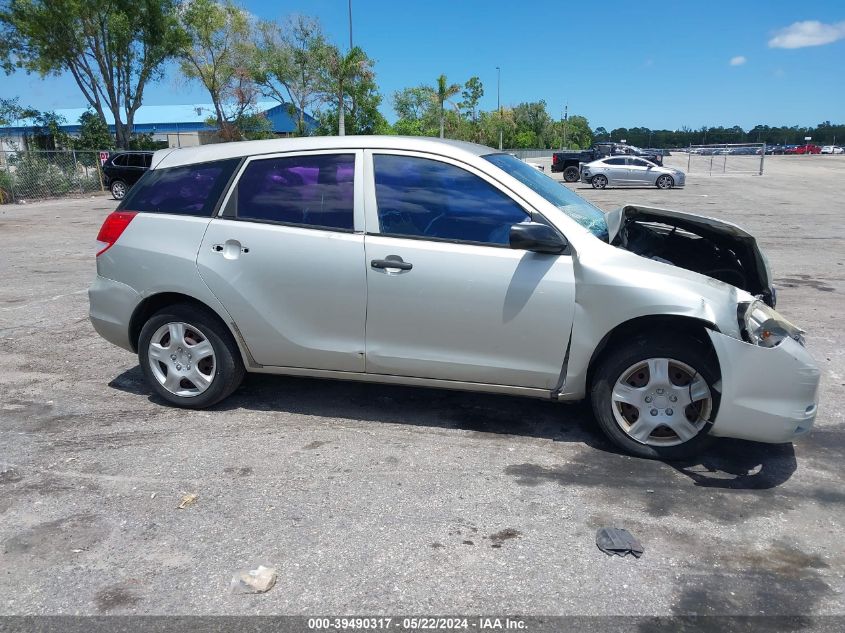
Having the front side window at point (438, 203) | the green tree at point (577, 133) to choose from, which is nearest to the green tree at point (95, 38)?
the front side window at point (438, 203)

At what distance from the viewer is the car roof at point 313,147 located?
4293mm

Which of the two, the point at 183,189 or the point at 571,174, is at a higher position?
the point at 571,174

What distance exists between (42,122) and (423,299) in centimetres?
3957

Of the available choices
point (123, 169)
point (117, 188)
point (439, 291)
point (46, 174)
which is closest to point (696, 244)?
point (439, 291)

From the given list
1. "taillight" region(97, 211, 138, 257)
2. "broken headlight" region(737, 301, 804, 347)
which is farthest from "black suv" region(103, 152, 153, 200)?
"broken headlight" region(737, 301, 804, 347)

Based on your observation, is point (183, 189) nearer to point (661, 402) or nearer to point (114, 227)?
point (114, 227)

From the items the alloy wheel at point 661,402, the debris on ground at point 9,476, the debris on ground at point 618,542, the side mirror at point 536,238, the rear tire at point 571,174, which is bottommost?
the debris on ground at point 618,542

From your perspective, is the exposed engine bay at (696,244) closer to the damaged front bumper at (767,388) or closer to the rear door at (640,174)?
the damaged front bumper at (767,388)

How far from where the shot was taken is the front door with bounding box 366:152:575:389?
3.95m

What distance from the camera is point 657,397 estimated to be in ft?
12.9

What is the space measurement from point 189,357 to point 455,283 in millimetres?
1954

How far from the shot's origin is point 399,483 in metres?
3.72

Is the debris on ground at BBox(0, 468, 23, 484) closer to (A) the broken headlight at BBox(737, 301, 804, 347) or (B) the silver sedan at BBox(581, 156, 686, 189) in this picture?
(A) the broken headlight at BBox(737, 301, 804, 347)

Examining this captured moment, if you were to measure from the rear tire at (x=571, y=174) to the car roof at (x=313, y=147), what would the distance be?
34638 millimetres
